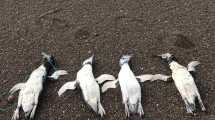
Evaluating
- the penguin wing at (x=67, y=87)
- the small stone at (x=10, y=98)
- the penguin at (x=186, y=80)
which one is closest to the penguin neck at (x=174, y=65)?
the penguin at (x=186, y=80)

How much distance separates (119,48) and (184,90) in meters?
1.82

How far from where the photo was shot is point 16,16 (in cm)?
930

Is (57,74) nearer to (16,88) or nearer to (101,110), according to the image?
(16,88)

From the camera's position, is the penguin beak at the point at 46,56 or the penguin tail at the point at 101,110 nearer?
the penguin tail at the point at 101,110

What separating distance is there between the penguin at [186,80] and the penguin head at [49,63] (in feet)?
6.52

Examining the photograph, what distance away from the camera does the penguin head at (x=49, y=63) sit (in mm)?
7738

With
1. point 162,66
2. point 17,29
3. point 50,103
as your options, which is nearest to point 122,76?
point 162,66

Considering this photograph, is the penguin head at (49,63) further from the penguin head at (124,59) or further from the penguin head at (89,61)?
the penguin head at (124,59)

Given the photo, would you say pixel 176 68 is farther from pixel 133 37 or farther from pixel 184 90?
pixel 133 37

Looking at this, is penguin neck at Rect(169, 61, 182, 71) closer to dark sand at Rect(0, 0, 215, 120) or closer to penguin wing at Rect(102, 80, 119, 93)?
dark sand at Rect(0, 0, 215, 120)

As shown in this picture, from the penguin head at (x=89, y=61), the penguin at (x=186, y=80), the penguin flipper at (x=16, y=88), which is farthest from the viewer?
the penguin head at (x=89, y=61)

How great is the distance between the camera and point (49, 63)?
305 inches

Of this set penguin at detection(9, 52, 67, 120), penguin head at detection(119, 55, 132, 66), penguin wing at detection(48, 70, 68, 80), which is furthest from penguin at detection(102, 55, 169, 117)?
penguin at detection(9, 52, 67, 120)

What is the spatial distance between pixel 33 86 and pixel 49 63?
71 cm
